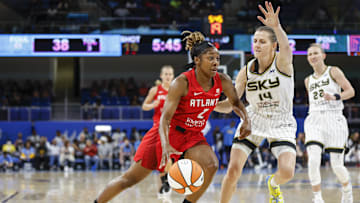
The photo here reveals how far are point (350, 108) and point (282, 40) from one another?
13864 millimetres

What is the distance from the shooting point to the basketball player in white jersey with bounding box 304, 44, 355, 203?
216 inches

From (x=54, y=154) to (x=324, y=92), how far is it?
10879 millimetres

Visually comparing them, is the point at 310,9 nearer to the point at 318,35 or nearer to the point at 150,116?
the point at 318,35

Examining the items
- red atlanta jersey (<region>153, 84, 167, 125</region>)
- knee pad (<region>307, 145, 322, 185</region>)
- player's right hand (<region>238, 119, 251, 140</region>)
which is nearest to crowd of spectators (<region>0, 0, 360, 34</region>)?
red atlanta jersey (<region>153, 84, 167, 125</region>)

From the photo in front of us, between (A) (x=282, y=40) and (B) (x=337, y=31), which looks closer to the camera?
(A) (x=282, y=40)

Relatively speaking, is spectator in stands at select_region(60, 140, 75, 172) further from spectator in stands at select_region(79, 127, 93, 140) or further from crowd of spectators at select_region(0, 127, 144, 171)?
spectator in stands at select_region(79, 127, 93, 140)

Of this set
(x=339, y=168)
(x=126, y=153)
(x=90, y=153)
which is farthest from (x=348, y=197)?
(x=90, y=153)

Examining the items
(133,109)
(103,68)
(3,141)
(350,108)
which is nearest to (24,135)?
(3,141)

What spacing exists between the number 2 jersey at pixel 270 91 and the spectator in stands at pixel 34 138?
1172cm

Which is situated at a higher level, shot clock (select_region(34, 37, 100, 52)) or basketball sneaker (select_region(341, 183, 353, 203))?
shot clock (select_region(34, 37, 100, 52))

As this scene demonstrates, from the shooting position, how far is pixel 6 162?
45.3 ft

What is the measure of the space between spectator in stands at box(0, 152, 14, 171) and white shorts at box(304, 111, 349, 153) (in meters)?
10.9

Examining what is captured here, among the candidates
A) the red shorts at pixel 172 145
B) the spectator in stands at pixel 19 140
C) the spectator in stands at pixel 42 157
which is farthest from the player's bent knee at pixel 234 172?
the spectator in stands at pixel 19 140

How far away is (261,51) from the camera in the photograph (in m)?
4.43
